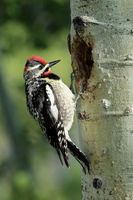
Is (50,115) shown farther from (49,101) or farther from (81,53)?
(81,53)

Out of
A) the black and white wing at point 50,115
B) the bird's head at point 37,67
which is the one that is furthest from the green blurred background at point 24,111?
the black and white wing at point 50,115

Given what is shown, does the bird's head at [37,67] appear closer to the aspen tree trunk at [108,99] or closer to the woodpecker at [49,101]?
the woodpecker at [49,101]

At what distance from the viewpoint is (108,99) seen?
12.2 feet

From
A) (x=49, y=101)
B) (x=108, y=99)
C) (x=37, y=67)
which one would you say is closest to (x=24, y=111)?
(x=37, y=67)

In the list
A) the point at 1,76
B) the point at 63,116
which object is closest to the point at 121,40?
the point at 63,116

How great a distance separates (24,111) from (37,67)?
428 centimetres

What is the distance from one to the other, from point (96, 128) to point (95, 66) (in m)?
0.40

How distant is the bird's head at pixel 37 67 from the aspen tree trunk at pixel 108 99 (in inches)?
67.0

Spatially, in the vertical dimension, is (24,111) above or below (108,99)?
below

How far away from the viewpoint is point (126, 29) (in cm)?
361

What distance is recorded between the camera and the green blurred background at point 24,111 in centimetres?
758

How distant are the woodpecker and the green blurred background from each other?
182 cm

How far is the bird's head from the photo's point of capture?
18.5ft

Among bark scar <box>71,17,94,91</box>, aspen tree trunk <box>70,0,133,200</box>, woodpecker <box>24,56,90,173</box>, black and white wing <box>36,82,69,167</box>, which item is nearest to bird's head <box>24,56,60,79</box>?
woodpecker <box>24,56,90,173</box>
